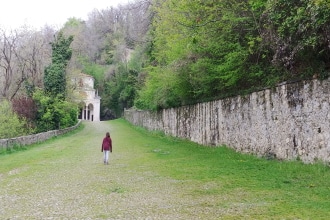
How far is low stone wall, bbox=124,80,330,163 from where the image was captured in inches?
430

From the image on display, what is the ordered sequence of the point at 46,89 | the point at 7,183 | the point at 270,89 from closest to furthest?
1. the point at 7,183
2. the point at 270,89
3. the point at 46,89

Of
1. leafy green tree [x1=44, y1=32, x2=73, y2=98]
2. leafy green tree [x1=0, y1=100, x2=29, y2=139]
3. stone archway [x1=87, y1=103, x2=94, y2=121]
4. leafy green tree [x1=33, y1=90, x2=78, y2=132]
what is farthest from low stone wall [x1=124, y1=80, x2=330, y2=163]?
stone archway [x1=87, y1=103, x2=94, y2=121]

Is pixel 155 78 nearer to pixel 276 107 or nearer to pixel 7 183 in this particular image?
pixel 276 107

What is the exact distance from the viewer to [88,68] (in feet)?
288

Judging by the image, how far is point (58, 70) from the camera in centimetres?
3853

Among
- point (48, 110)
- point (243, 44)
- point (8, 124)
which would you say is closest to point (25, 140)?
point (8, 124)

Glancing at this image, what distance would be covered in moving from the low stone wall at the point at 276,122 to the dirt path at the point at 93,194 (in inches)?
174

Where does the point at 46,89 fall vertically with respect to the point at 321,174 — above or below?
above

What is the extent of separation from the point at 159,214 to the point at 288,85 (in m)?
7.72

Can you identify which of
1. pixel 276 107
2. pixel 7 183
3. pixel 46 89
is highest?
pixel 46 89

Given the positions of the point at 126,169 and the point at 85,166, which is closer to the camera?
the point at 126,169

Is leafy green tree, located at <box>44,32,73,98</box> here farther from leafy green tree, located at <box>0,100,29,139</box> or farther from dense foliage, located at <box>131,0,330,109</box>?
dense foliage, located at <box>131,0,330,109</box>

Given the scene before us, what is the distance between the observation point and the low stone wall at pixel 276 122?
35.8 ft

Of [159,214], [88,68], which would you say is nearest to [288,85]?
[159,214]
